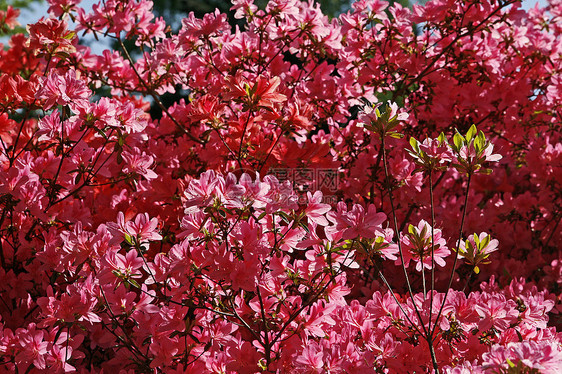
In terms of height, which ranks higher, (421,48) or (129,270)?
(421,48)

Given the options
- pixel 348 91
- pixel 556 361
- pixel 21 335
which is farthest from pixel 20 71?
pixel 556 361

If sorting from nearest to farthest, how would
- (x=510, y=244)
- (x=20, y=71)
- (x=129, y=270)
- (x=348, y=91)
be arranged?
(x=129, y=270) → (x=348, y=91) → (x=510, y=244) → (x=20, y=71)

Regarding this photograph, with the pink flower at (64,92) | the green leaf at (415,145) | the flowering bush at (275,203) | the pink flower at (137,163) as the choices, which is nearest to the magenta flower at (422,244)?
the flowering bush at (275,203)

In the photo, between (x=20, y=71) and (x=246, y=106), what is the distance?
7.93 feet

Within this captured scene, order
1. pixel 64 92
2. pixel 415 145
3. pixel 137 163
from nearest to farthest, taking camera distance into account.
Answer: pixel 415 145
pixel 64 92
pixel 137 163

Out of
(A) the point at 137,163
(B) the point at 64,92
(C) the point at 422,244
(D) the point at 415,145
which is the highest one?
(B) the point at 64,92

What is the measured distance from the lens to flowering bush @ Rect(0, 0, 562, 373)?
5.17ft

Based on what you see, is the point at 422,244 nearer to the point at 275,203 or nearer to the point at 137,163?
the point at 275,203

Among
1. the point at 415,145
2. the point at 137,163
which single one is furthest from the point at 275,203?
the point at 137,163

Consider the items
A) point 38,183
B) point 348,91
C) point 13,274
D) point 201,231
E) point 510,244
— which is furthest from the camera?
point 510,244

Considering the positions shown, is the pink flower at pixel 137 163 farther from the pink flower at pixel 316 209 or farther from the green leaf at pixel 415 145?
the green leaf at pixel 415 145

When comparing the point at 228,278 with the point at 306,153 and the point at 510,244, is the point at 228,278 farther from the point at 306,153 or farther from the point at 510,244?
the point at 510,244

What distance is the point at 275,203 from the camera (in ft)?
4.79

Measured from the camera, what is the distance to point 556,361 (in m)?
1.15
